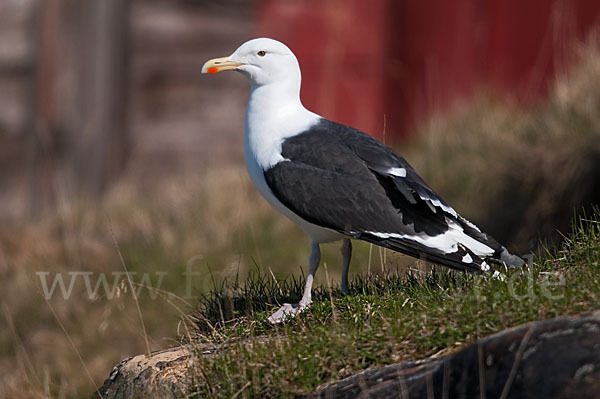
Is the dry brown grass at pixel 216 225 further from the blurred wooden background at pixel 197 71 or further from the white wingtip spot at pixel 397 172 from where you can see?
the white wingtip spot at pixel 397 172

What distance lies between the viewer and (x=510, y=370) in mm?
3053

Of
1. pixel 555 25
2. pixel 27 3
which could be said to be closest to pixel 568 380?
pixel 555 25

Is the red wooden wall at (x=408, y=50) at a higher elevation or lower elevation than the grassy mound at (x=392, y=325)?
higher

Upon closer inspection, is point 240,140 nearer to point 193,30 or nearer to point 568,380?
point 193,30

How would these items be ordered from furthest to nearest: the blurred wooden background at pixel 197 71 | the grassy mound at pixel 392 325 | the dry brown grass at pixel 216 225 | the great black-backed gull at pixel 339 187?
the blurred wooden background at pixel 197 71 < the dry brown grass at pixel 216 225 < the great black-backed gull at pixel 339 187 < the grassy mound at pixel 392 325

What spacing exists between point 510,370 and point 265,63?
2.29 m

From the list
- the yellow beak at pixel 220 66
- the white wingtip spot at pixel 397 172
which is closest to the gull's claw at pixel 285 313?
the white wingtip spot at pixel 397 172

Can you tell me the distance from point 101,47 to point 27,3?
107cm

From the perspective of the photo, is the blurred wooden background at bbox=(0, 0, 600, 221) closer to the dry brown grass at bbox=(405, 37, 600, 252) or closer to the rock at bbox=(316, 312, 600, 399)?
the dry brown grass at bbox=(405, 37, 600, 252)

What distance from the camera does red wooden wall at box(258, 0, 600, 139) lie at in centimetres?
1017

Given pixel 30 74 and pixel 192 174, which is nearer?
pixel 192 174

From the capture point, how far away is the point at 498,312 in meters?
3.49

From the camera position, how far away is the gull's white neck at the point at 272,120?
4.43 m

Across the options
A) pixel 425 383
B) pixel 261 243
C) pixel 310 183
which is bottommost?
pixel 261 243
